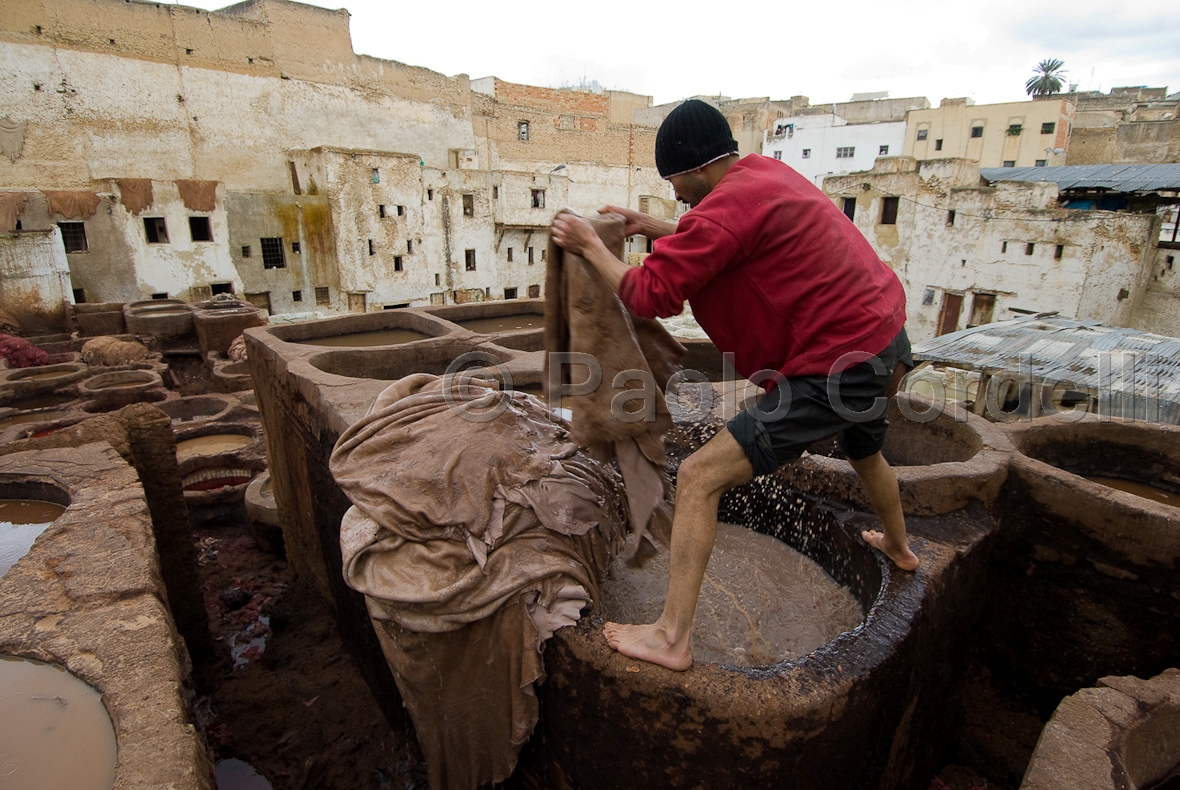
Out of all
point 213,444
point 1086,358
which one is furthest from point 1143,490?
point 213,444

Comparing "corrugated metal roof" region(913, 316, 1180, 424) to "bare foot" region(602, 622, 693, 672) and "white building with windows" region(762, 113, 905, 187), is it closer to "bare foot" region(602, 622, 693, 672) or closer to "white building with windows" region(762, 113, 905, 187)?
"bare foot" region(602, 622, 693, 672)

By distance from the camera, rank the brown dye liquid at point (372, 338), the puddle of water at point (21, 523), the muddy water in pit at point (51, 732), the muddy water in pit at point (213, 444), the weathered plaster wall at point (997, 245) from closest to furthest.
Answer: the muddy water in pit at point (51, 732) → the puddle of water at point (21, 523) → the brown dye liquid at point (372, 338) → the muddy water in pit at point (213, 444) → the weathered plaster wall at point (997, 245)

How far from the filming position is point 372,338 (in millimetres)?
7340

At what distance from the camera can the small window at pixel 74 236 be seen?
701 inches

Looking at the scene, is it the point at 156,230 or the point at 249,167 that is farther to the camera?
the point at 249,167

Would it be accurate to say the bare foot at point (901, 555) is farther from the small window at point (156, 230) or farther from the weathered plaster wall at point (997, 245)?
the small window at point (156, 230)

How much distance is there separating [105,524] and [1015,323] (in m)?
12.5

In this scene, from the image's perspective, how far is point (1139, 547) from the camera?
10.5 feet

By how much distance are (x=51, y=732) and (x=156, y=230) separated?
2131 centimetres

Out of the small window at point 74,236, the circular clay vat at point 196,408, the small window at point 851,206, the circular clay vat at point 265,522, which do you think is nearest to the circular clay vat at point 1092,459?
the circular clay vat at point 265,522

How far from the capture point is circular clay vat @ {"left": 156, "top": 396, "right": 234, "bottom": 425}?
9883 mm

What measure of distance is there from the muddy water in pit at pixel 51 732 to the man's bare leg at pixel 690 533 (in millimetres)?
1586

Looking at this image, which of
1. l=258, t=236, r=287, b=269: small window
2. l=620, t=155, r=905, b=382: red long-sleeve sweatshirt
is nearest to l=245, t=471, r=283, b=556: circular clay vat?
l=620, t=155, r=905, b=382: red long-sleeve sweatshirt

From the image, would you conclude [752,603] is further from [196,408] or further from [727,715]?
[196,408]
